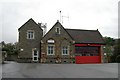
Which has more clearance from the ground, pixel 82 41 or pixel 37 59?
pixel 82 41

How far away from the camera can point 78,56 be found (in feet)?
137

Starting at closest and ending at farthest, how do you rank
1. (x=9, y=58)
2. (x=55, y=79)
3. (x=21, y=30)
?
(x=55, y=79) → (x=21, y=30) → (x=9, y=58)

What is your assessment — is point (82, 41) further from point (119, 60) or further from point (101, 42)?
point (119, 60)

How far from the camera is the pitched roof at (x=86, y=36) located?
4237 centimetres

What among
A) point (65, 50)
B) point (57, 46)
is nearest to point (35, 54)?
point (57, 46)

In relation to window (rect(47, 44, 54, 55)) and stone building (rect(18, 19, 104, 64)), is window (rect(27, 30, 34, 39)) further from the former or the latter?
window (rect(47, 44, 54, 55))

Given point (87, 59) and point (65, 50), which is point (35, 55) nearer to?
point (65, 50)


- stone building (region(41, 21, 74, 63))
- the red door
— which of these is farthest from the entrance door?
the red door

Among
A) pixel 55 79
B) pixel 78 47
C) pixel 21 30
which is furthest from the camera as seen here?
pixel 78 47

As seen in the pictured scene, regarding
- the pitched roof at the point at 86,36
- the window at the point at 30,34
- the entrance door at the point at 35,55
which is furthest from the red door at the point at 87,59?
the window at the point at 30,34

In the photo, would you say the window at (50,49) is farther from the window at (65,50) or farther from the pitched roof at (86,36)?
the pitched roof at (86,36)

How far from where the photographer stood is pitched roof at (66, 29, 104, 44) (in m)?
42.4

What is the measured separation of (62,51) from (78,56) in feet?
10.7

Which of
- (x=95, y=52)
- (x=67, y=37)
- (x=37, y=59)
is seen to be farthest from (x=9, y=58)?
(x=95, y=52)
